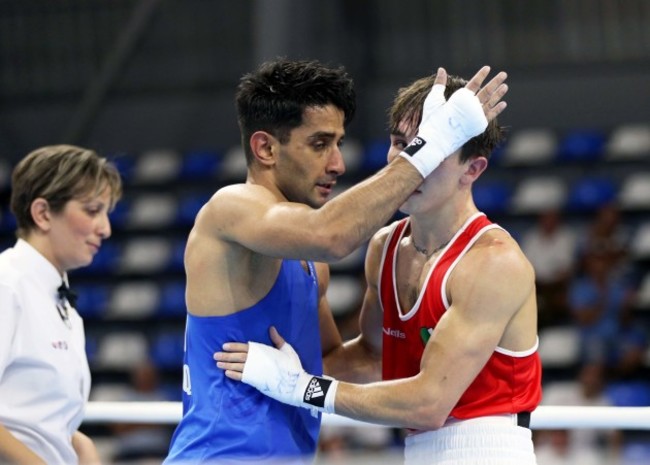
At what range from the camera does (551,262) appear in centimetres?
738

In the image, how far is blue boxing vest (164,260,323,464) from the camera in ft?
9.30

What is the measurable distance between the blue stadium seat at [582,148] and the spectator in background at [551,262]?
884 mm

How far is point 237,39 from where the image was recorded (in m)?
10.2

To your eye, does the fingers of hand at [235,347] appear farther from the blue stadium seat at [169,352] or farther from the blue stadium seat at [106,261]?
the blue stadium seat at [106,261]

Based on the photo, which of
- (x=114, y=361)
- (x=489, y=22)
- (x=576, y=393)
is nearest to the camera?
(x=576, y=393)

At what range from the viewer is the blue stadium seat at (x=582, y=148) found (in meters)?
8.57

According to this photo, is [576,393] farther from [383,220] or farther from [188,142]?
[188,142]

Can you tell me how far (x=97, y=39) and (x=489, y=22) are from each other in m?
3.71

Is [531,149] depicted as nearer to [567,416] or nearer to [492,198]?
[492,198]

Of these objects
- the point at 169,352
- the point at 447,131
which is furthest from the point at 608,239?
the point at 447,131

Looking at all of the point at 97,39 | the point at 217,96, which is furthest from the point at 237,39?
the point at 97,39

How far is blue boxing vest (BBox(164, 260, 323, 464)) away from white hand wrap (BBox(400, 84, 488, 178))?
1.55 feet

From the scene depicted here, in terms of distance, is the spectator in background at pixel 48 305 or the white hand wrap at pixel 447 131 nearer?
the white hand wrap at pixel 447 131

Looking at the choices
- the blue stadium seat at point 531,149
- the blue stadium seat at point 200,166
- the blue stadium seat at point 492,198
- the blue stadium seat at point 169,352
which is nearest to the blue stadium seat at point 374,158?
the blue stadium seat at point 492,198
